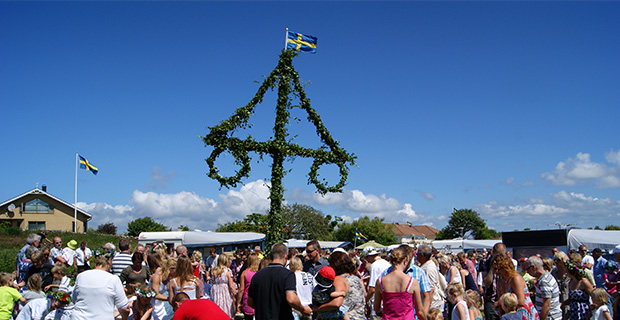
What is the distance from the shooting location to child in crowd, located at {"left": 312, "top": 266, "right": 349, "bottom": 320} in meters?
5.44

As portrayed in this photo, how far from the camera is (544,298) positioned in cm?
615

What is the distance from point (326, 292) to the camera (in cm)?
545

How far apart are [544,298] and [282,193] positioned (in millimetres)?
8375

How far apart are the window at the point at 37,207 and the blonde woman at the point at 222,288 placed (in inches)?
1800

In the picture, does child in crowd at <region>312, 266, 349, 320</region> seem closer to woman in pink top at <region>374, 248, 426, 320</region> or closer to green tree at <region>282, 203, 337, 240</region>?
woman in pink top at <region>374, 248, 426, 320</region>

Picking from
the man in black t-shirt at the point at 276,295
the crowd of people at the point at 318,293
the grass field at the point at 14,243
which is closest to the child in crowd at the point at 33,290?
the crowd of people at the point at 318,293

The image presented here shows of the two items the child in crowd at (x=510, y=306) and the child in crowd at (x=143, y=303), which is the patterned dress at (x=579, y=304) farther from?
the child in crowd at (x=143, y=303)

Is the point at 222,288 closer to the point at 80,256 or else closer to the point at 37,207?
the point at 80,256

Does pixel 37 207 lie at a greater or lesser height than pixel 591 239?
greater

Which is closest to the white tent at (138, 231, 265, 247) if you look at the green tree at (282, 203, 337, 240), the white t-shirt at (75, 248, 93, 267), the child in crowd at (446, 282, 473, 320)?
the white t-shirt at (75, 248, 93, 267)

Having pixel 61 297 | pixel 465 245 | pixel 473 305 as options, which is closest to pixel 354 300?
pixel 473 305

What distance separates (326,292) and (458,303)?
6.94 feet

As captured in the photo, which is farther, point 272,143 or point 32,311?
point 272,143

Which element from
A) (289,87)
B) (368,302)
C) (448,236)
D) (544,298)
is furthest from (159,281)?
(448,236)
